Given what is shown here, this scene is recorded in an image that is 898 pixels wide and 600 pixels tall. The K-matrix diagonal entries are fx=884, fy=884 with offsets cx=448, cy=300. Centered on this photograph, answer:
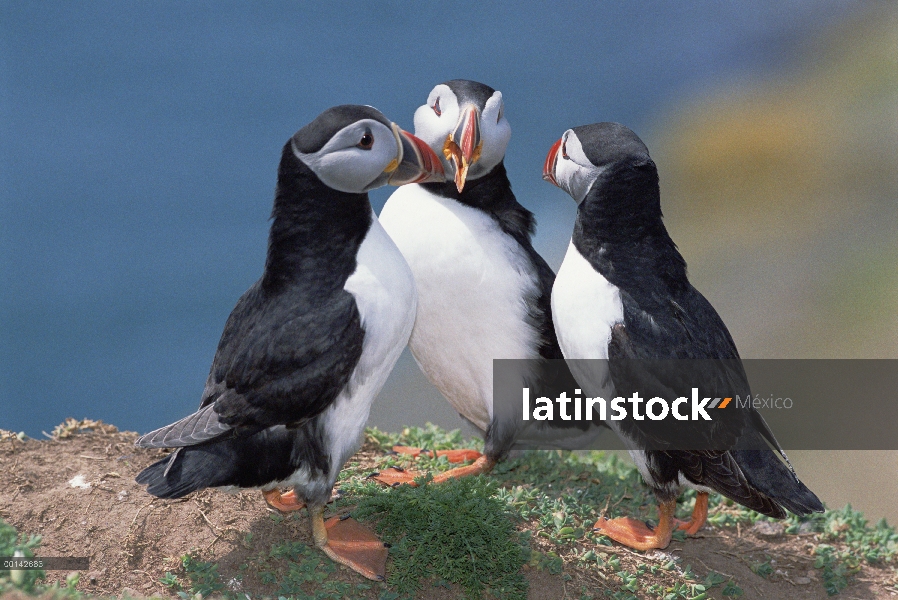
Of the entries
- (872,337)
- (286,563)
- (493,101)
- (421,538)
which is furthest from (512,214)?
(872,337)

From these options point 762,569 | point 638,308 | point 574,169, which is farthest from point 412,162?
point 762,569

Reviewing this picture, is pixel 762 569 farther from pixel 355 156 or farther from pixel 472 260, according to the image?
pixel 355 156

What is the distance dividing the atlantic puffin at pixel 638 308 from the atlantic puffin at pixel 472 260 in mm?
417

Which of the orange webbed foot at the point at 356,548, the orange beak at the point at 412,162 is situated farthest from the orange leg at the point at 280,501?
the orange beak at the point at 412,162

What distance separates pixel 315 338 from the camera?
378cm

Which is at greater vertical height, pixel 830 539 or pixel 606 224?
pixel 606 224

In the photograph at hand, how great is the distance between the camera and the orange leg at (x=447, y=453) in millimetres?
5438

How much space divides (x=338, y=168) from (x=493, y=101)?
1102 millimetres

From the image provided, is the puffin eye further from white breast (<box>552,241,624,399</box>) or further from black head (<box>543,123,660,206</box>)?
white breast (<box>552,241,624,399</box>)

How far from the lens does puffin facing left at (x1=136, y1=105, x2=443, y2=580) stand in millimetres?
3777

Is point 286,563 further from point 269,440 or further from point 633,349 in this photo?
point 633,349

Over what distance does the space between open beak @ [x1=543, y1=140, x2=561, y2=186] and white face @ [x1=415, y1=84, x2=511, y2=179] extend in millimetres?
278

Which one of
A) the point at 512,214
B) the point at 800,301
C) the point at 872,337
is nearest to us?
the point at 512,214

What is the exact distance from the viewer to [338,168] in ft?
12.5
